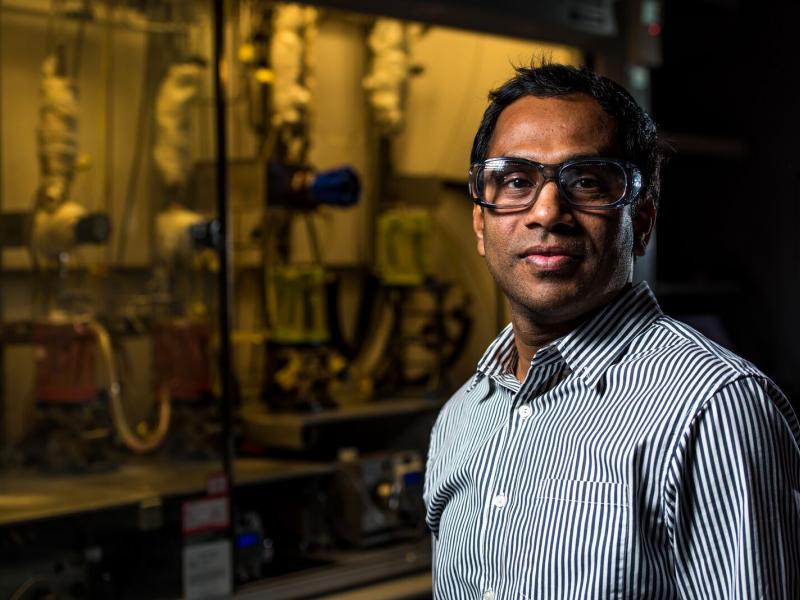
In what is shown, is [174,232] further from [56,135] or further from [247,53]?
[247,53]

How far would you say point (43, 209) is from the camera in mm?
2473

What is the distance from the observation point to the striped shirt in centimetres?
101

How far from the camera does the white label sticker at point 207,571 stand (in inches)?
99.8

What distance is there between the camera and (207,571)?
2.57 meters

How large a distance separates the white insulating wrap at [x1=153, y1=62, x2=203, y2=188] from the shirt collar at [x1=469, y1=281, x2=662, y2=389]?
163 centimetres

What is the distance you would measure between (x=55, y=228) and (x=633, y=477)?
70.0 inches

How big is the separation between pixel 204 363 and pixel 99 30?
2.74 ft

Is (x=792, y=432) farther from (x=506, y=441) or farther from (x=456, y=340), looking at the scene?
(x=456, y=340)

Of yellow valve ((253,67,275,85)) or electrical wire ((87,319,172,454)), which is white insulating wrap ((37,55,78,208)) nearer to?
electrical wire ((87,319,172,454))

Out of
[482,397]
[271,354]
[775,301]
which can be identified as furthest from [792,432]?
[775,301]

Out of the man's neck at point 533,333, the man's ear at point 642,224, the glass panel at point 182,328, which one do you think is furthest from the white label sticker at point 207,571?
the man's ear at point 642,224

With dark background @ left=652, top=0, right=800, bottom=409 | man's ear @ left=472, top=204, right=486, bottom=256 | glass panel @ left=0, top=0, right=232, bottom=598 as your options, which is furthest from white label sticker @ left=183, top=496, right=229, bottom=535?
dark background @ left=652, top=0, right=800, bottom=409

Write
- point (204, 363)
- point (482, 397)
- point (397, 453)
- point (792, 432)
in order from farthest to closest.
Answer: point (397, 453) → point (204, 363) → point (482, 397) → point (792, 432)

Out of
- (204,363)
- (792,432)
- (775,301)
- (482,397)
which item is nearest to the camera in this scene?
(792,432)
